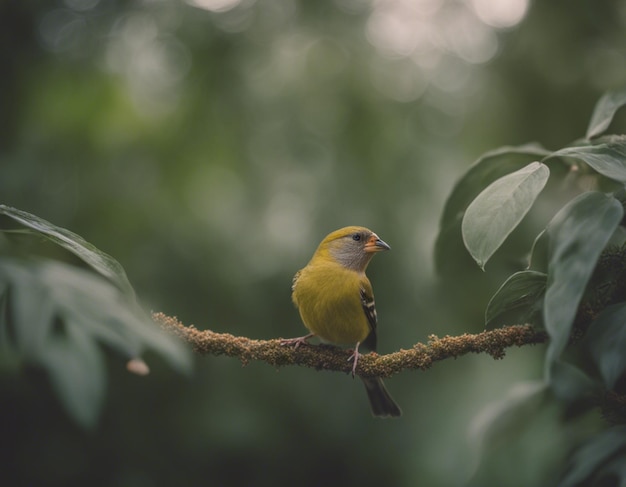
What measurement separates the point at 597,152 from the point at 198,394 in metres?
4.16

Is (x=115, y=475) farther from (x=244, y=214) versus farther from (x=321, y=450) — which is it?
(x=244, y=214)

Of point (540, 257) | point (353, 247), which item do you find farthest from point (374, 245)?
point (540, 257)

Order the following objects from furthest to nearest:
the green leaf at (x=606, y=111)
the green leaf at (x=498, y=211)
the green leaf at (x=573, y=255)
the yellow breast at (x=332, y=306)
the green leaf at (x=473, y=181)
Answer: the yellow breast at (x=332, y=306), the green leaf at (x=473, y=181), the green leaf at (x=606, y=111), the green leaf at (x=498, y=211), the green leaf at (x=573, y=255)

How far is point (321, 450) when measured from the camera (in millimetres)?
5371

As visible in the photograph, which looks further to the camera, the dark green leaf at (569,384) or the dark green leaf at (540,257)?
the dark green leaf at (540,257)

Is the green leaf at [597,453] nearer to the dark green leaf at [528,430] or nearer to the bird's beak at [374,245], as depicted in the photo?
the dark green leaf at [528,430]

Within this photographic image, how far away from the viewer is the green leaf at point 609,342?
1.51 metres

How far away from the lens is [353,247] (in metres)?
3.37

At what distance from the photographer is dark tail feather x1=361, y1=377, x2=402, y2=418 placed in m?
3.38

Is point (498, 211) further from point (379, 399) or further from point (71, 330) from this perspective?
point (379, 399)

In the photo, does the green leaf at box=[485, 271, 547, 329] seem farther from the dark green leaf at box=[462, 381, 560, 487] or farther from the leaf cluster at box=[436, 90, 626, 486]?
the dark green leaf at box=[462, 381, 560, 487]

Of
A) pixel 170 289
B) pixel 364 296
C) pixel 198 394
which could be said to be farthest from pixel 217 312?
pixel 364 296

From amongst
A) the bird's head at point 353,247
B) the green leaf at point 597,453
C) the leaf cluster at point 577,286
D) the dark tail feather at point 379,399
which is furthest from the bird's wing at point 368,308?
the green leaf at point 597,453

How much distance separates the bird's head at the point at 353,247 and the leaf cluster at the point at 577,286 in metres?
1.17
